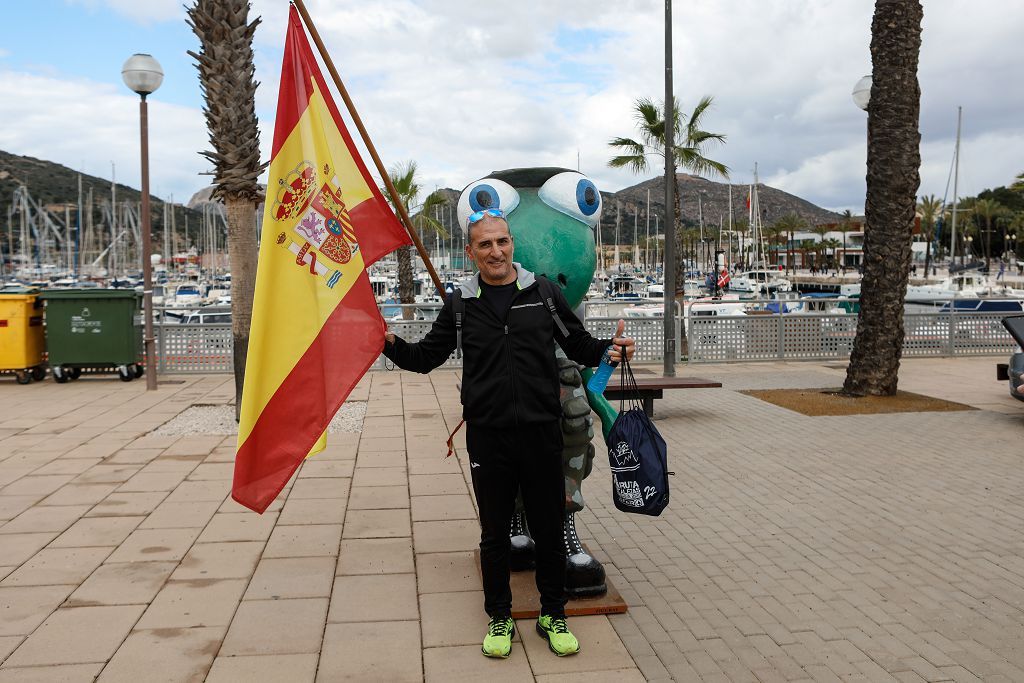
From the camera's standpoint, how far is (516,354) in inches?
143

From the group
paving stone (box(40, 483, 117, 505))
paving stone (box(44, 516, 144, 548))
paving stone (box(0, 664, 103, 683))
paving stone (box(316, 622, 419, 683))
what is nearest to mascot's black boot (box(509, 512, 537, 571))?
paving stone (box(316, 622, 419, 683))

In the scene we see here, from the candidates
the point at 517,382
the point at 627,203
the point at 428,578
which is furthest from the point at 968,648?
the point at 627,203

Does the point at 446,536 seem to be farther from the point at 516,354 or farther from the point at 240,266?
the point at 240,266

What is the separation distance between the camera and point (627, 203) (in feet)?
427

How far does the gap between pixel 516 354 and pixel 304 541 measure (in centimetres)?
251

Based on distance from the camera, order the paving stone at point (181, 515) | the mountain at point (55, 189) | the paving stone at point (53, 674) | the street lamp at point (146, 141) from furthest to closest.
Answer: the mountain at point (55, 189), the street lamp at point (146, 141), the paving stone at point (181, 515), the paving stone at point (53, 674)

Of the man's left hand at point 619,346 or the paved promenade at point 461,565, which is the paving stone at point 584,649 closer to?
the paved promenade at point 461,565

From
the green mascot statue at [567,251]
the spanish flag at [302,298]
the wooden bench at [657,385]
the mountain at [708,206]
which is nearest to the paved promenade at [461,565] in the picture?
the green mascot statue at [567,251]

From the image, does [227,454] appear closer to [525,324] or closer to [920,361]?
[525,324]

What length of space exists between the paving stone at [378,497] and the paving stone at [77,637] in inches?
83.6

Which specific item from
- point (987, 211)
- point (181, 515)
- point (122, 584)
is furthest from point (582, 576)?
point (987, 211)

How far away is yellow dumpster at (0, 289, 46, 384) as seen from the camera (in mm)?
12438

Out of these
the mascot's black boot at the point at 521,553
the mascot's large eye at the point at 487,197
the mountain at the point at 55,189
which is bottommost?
the mascot's black boot at the point at 521,553

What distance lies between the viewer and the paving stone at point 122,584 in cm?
429
